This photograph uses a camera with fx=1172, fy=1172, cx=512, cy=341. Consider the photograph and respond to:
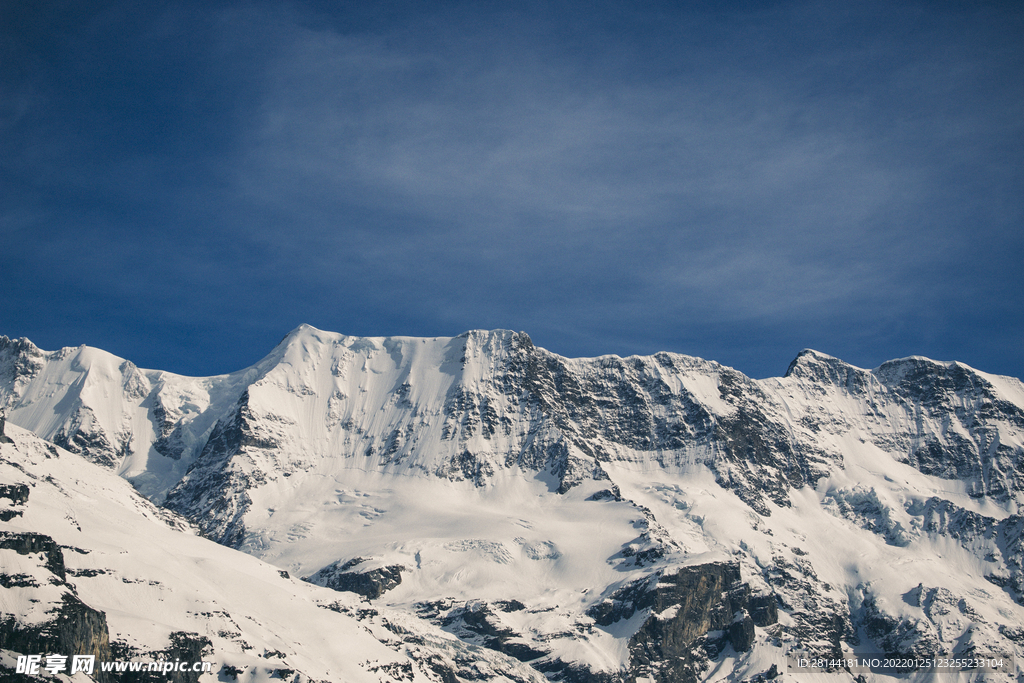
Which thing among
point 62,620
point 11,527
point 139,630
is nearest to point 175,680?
point 139,630

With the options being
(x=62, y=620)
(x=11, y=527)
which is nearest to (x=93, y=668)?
(x=62, y=620)

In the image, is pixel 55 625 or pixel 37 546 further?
pixel 37 546

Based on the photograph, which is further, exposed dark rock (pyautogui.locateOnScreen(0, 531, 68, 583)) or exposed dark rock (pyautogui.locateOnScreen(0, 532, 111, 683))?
exposed dark rock (pyautogui.locateOnScreen(0, 531, 68, 583))

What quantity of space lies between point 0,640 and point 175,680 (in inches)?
1246

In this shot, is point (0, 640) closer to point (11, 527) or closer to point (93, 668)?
point (93, 668)

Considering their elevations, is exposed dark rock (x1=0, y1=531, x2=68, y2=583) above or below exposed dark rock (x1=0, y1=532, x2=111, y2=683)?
above

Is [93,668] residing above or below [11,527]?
below

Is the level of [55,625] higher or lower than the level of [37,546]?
lower

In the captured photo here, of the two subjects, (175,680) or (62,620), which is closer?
(62,620)

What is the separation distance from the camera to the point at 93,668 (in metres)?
180

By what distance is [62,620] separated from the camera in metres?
181

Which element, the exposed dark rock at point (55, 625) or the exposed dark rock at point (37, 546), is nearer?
the exposed dark rock at point (55, 625)

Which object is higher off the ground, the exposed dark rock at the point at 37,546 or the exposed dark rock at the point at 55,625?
the exposed dark rock at the point at 37,546

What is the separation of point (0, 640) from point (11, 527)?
27.2m
